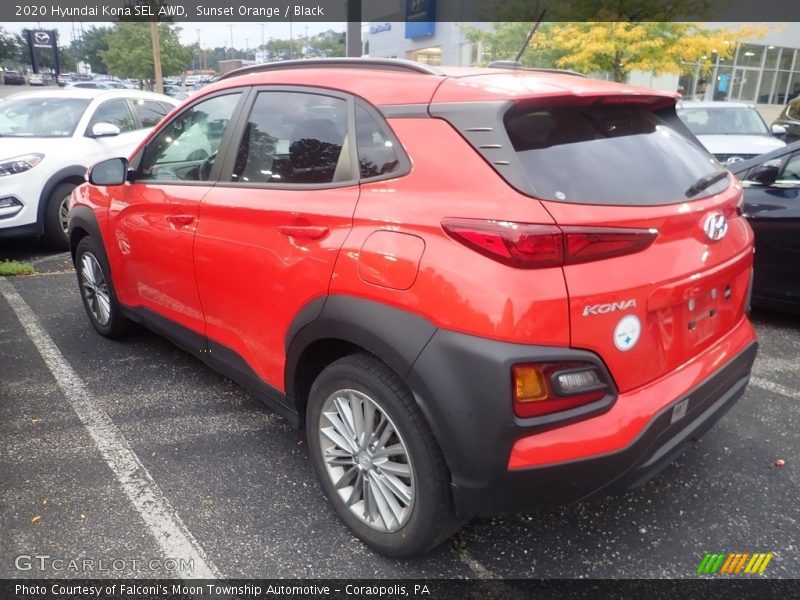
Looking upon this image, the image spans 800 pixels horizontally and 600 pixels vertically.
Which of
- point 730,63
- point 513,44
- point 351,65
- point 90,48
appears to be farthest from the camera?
point 90,48

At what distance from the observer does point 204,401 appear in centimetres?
357

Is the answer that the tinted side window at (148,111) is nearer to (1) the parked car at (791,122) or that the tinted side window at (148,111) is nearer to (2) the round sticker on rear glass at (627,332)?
(2) the round sticker on rear glass at (627,332)

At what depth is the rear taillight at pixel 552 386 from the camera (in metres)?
1.85

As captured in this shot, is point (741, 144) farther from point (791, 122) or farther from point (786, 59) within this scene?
point (786, 59)

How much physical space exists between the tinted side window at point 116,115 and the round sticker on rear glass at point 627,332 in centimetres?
719

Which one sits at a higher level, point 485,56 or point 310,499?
point 485,56

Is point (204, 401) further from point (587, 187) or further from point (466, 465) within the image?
point (587, 187)

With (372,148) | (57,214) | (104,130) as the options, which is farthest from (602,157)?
(104,130)

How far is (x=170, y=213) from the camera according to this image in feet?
10.6

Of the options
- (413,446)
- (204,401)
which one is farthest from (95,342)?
(413,446)

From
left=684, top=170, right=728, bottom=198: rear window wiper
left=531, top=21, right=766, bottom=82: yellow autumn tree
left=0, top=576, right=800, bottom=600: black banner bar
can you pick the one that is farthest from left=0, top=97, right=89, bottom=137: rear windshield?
left=531, top=21, right=766, bottom=82: yellow autumn tree

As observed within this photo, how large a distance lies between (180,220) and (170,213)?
5.1 inches

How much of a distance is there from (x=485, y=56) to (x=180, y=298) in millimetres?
22262

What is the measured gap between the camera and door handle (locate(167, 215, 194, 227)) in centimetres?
308
